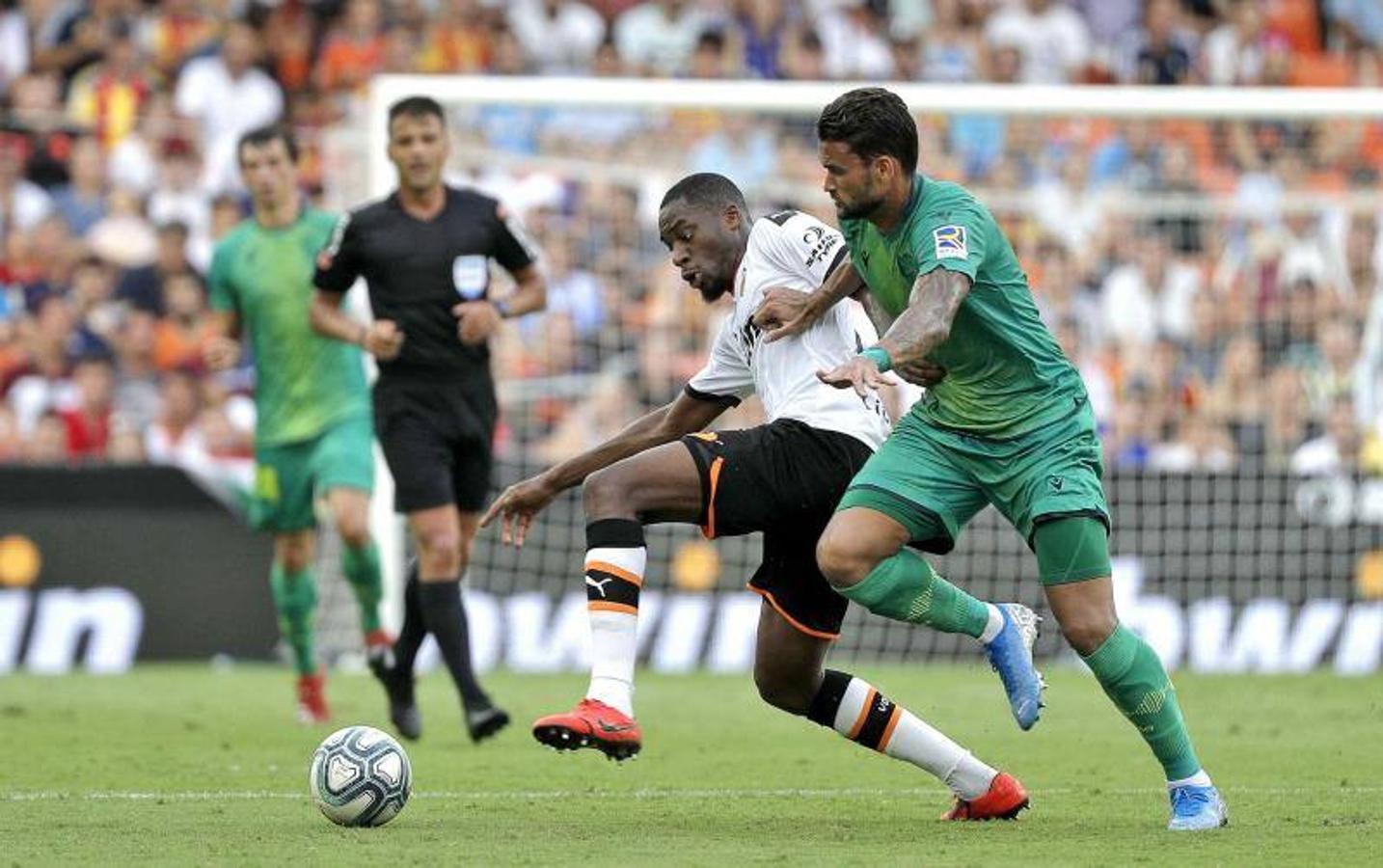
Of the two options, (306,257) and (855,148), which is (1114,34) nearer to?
(306,257)

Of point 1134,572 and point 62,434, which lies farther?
point 62,434

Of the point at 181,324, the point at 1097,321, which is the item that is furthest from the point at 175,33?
the point at 1097,321

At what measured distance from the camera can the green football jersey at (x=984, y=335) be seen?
732 centimetres

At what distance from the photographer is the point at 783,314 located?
7.68 meters

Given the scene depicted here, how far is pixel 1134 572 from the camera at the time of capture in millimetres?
15812

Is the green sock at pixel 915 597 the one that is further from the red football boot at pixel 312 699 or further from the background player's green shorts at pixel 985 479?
the red football boot at pixel 312 699

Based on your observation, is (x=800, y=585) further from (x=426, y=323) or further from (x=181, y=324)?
(x=181, y=324)

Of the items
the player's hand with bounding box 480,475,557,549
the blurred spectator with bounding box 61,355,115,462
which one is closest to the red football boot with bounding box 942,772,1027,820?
the player's hand with bounding box 480,475,557,549

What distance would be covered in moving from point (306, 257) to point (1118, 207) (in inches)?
345

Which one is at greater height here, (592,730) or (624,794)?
(592,730)

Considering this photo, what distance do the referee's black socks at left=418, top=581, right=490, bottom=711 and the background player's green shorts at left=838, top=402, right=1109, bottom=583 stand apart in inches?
132

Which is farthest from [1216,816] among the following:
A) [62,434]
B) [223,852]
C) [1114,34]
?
[1114,34]

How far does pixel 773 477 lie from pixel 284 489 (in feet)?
16.3

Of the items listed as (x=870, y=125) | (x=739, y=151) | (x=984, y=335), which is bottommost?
(x=984, y=335)
